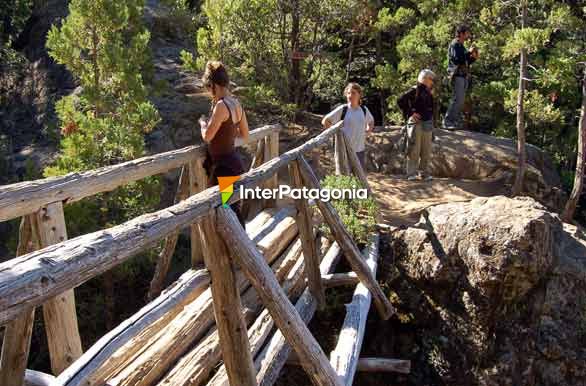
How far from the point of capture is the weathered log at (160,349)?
10.9ft

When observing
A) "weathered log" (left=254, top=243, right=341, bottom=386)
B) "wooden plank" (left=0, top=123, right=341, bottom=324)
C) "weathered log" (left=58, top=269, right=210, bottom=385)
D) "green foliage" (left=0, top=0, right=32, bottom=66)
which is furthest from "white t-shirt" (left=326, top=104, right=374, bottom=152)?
"green foliage" (left=0, top=0, right=32, bottom=66)

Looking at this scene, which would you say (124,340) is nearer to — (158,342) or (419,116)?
(158,342)

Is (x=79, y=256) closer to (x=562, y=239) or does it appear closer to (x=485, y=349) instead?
(x=485, y=349)

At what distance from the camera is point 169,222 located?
7.62 feet

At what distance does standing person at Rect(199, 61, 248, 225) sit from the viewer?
4.29 m

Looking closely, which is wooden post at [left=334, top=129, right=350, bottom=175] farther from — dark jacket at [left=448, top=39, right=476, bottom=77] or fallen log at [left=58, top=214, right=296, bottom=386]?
dark jacket at [left=448, top=39, right=476, bottom=77]

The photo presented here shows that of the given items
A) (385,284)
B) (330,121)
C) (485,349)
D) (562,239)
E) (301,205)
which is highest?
(330,121)

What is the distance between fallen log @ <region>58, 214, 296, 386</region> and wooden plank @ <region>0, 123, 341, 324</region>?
72 centimetres

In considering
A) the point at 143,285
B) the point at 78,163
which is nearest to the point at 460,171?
the point at 143,285

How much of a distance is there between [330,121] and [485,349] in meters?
3.34

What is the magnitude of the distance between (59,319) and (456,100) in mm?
8735

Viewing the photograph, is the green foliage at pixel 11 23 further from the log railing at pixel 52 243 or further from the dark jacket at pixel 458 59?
the log railing at pixel 52 243

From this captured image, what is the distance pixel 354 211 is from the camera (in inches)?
269

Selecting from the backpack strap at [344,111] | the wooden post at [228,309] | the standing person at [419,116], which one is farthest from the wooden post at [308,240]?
the standing person at [419,116]
